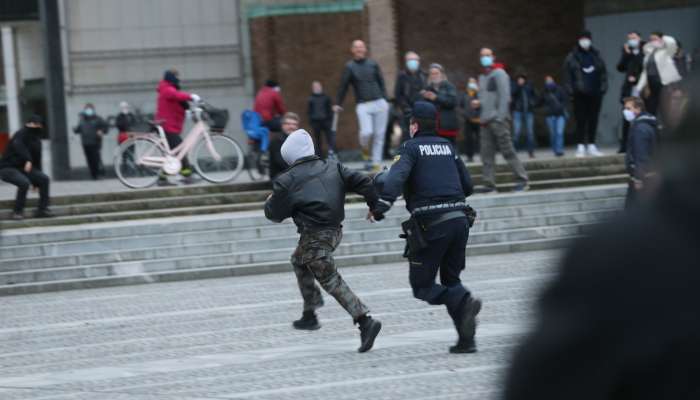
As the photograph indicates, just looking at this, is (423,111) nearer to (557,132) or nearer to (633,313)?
(633,313)

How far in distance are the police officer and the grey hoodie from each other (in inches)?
312

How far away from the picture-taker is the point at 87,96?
25203 mm

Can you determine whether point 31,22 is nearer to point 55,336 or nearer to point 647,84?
point 647,84

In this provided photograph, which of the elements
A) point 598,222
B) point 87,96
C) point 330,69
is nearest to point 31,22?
point 87,96

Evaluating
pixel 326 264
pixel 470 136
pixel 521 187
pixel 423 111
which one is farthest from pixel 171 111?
pixel 423 111

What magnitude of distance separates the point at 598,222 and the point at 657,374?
0.21 metres

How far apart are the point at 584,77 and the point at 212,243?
7346 mm

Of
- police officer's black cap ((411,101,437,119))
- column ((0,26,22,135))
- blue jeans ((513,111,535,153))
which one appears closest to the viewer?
police officer's black cap ((411,101,437,119))

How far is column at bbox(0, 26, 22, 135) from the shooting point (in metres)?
25.4

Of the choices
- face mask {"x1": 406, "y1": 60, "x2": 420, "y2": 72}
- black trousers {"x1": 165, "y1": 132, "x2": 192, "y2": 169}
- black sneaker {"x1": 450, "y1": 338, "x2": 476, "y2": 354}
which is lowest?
black sneaker {"x1": 450, "y1": 338, "x2": 476, "y2": 354}

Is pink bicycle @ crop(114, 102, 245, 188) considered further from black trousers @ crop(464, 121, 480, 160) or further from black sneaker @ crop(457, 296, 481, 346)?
black sneaker @ crop(457, 296, 481, 346)

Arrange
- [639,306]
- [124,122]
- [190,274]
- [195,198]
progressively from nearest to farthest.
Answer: [639,306]
[190,274]
[195,198]
[124,122]

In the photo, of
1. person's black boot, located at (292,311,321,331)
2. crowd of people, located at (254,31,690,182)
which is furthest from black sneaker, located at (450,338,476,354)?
crowd of people, located at (254,31,690,182)

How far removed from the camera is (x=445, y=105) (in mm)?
16844
